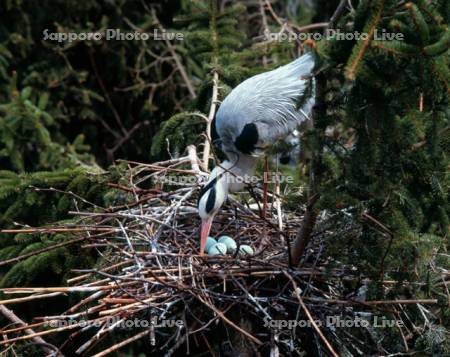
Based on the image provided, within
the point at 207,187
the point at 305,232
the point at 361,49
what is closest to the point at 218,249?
the point at 207,187

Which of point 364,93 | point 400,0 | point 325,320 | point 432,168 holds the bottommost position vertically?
point 325,320

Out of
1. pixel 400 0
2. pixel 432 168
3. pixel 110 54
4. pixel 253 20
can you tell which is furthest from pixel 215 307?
pixel 253 20

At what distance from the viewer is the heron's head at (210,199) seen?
4164mm

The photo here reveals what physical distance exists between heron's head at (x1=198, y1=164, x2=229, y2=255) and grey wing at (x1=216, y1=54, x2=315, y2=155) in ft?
1.15

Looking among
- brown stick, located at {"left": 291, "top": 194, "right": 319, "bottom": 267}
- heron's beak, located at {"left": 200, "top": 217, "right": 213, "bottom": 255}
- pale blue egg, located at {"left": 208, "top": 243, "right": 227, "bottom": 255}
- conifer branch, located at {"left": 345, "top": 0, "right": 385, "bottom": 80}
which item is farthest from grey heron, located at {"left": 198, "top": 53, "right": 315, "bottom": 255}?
conifer branch, located at {"left": 345, "top": 0, "right": 385, "bottom": 80}

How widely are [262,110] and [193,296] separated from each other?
4.45 ft

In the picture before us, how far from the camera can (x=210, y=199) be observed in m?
4.17

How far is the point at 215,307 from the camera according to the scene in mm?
3498

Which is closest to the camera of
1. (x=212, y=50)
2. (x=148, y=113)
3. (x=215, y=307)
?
(x=215, y=307)

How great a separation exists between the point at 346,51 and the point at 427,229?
43.6 inches

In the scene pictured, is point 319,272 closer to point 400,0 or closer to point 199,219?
point 199,219

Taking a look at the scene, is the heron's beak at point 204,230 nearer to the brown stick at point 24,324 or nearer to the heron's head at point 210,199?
the heron's head at point 210,199

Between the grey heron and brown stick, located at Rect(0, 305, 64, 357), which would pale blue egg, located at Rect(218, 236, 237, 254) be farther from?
brown stick, located at Rect(0, 305, 64, 357)

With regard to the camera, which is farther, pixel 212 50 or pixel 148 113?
pixel 148 113
